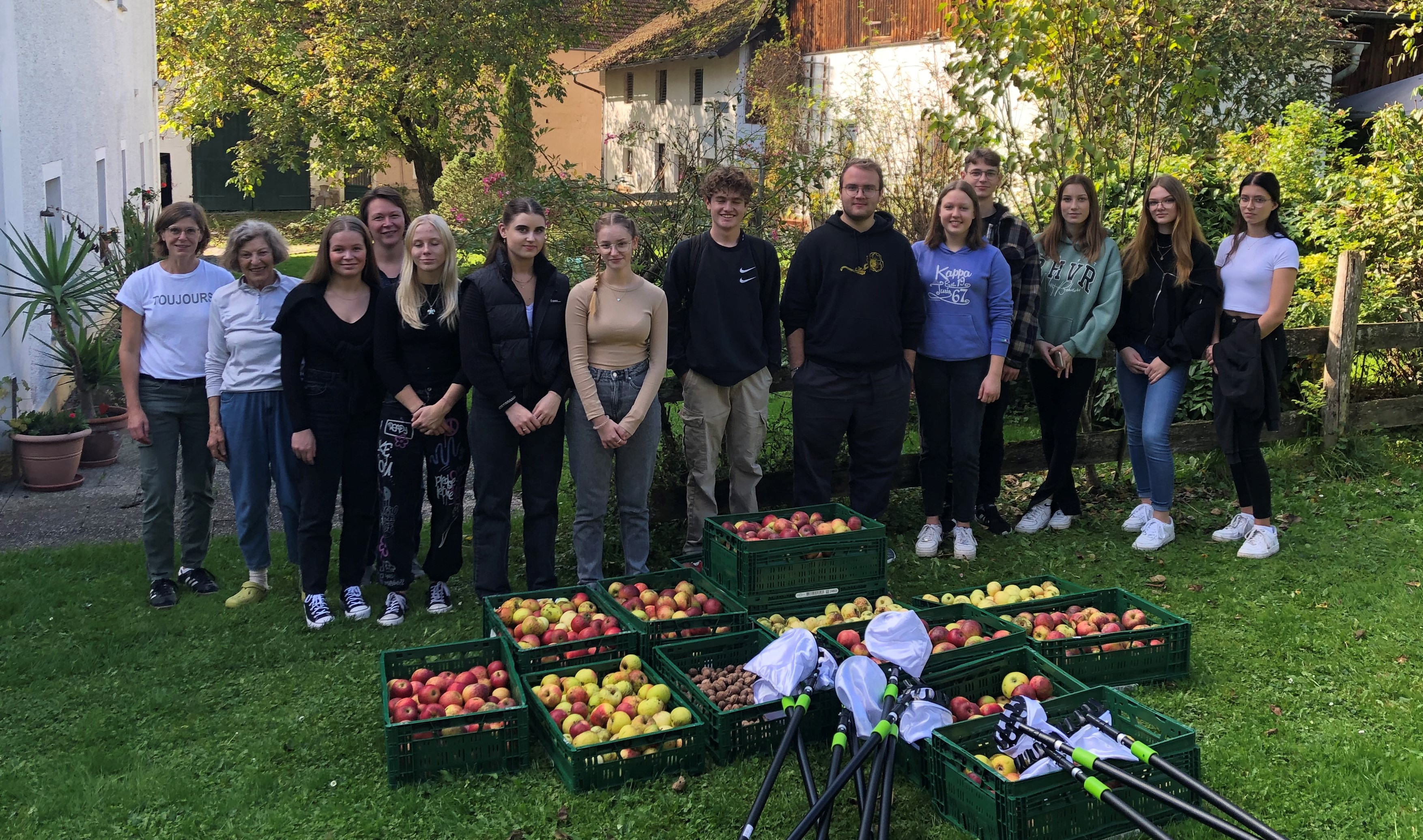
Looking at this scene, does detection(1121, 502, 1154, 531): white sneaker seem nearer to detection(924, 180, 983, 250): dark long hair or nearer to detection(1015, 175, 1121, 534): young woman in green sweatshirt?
detection(1015, 175, 1121, 534): young woman in green sweatshirt

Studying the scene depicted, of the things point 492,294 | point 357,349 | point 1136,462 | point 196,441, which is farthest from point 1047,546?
point 196,441

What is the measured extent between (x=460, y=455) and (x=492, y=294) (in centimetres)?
86

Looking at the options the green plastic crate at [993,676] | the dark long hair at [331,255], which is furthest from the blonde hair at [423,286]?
the green plastic crate at [993,676]

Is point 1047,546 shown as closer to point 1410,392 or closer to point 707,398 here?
point 707,398

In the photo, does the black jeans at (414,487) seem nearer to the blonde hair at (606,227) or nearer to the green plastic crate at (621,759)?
the blonde hair at (606,227)

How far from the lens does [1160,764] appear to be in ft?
11.8

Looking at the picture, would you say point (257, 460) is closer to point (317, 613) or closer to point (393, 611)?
point (317, 613)

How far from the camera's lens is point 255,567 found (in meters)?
6.00

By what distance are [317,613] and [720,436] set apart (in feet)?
7.16

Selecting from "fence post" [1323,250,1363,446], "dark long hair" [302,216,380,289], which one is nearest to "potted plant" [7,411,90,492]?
"dark long hair" [302,216,380,289]

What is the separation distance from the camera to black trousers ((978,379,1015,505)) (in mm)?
6844

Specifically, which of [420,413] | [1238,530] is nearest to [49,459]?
[420,413]

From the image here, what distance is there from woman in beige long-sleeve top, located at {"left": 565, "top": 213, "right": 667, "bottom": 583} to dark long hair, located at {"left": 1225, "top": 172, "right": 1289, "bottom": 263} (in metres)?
3.34

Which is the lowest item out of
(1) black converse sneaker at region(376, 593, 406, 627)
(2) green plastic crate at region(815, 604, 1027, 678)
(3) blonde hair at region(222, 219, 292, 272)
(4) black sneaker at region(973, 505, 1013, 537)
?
(1) black converse sneaker at region(376, 593, 406, 627)
